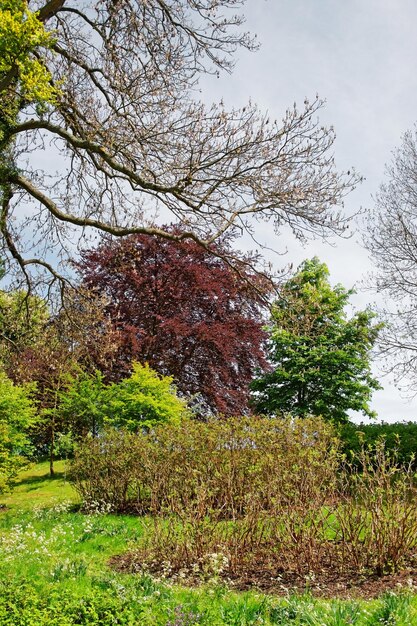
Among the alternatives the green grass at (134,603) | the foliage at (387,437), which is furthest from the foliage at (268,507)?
the foliage at (387,437)

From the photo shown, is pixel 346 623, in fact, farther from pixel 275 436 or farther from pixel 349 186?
pixel 349 186

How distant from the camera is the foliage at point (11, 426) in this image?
11.8m

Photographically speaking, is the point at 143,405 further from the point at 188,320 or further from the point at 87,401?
the point at 188,320

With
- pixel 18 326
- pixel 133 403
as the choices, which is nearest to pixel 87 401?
pixel 133 403

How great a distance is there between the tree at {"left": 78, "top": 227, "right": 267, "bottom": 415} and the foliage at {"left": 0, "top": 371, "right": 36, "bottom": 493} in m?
4.56

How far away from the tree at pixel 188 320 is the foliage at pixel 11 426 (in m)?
4.56

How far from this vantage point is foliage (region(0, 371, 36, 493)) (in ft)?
38.9

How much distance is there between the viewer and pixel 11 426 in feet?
42.9

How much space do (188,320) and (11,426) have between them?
24.2 feet

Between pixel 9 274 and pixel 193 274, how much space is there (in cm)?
884

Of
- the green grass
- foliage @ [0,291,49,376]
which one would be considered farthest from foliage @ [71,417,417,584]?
foliage @ [0,291,49,376]

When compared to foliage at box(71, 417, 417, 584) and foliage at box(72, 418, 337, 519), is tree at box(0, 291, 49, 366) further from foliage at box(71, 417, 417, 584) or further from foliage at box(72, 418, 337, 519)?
foliage at box(71, 417, 417, 584)

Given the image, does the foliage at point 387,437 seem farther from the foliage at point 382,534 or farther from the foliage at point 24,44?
the foliage at point 24,44

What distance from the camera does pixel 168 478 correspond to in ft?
24.8
